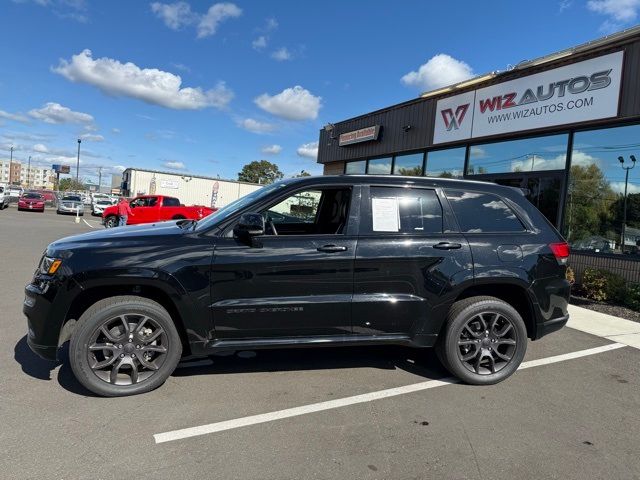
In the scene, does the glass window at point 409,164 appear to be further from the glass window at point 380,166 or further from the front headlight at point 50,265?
the front headlight at point 50,265

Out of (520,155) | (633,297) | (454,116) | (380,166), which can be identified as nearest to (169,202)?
(380,166)

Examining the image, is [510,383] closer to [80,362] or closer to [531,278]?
[531,278]

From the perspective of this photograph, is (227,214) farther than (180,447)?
Yes

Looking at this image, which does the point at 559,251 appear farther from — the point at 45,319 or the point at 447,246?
the point at 45,319

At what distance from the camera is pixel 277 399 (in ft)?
12.4

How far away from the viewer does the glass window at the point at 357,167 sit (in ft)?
56.9

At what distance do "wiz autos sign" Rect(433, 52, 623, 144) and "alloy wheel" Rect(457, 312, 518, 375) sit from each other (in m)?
6.59

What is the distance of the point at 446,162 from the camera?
13148 millimetres

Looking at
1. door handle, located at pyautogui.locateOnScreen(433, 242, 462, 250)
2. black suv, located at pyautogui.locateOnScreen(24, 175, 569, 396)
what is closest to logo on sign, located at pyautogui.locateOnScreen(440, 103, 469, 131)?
black suv, located at pyautogui.locateOnScreen(24, 175, 569, 396)

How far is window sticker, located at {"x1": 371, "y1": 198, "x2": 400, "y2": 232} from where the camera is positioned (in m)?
4.11

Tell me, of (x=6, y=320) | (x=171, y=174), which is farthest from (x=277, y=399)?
(x=171, y=174)

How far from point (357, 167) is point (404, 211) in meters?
14.0

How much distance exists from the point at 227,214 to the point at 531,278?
9.34 feet

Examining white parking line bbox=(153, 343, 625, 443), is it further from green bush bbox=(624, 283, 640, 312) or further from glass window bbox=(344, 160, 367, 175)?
glass window bbox=(344, 160, 367, 175)
